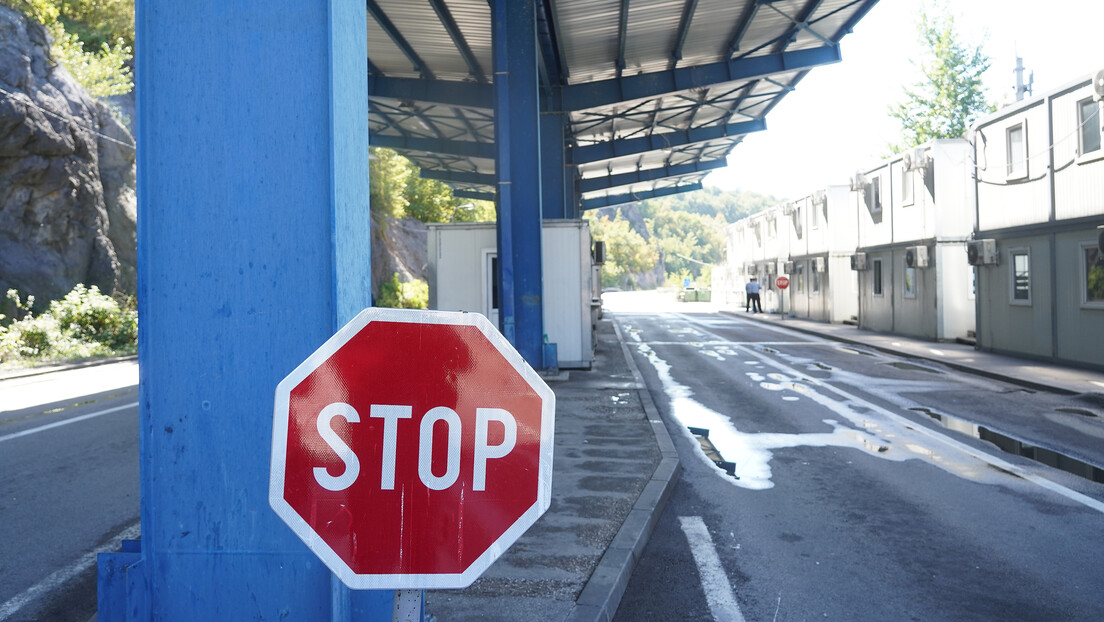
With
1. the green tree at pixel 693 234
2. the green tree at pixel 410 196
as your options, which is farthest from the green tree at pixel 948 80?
the green tree at pixel 693 234

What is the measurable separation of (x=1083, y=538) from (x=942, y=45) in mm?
64417

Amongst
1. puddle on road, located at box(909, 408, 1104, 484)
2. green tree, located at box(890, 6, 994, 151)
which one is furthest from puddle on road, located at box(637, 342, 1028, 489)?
green tree, located at box(890, 6, 994, 151)

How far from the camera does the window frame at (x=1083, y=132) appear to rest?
634 inches

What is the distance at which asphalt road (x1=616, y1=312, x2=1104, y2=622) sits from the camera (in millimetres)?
5078

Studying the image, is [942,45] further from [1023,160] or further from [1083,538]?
[1083,538]

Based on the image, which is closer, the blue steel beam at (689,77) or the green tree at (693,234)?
the blue steel beam at (689,77)

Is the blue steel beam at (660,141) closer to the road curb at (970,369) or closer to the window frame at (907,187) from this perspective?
the window frame at (907,187)

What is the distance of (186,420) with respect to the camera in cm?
344

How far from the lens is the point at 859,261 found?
31.2 m

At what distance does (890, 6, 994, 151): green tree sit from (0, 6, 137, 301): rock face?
5482cm

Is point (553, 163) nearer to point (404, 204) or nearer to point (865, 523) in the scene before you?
point (865, 523)

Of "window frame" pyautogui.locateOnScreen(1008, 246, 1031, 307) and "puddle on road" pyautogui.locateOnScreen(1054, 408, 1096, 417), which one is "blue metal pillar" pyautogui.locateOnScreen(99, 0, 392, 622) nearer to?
"puddle on road" pyautogui.locateOnScreen(1054, 408, 1096, 417)

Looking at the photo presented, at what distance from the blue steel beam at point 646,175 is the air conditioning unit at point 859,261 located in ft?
28.3

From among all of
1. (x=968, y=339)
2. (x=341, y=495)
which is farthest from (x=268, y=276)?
(x=968, y=339)
